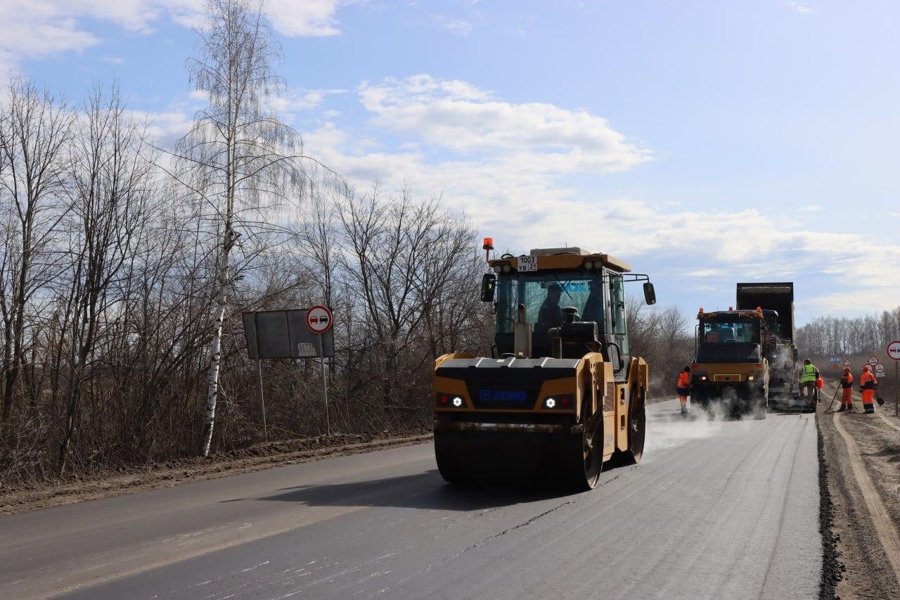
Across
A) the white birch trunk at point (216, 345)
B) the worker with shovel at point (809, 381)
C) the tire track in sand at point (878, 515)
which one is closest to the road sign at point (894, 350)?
the worker with shovel at point (809, 381)

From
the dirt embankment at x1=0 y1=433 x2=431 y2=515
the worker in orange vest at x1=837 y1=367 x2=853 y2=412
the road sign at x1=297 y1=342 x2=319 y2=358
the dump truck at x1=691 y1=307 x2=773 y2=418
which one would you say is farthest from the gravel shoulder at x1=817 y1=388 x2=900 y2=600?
the worker in orange vest at x1=837 y1=367 x2=853 y2=412

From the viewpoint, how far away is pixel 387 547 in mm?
7383

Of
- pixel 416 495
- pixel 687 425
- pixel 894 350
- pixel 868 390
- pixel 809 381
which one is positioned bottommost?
pixel 687 425

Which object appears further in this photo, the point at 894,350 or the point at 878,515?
the point at 894,350

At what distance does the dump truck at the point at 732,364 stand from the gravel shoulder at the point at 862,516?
7248mm

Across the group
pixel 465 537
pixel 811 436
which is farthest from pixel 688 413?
pixel 465 537

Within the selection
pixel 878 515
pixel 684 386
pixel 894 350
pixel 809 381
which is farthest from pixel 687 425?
pixel 878 515

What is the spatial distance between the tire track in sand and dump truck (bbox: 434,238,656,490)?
10.1 ft

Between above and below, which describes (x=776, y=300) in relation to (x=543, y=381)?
above

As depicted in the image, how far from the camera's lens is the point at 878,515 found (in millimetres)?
9516

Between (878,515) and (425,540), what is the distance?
16.9 feet

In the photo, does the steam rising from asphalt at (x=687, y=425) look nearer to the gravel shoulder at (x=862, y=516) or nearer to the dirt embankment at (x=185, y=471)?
the gravel shoulder at (x=862, y=516)

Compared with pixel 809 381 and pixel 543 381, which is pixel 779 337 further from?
pixel 543 381

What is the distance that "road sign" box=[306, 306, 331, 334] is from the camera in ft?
57.4
